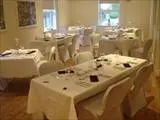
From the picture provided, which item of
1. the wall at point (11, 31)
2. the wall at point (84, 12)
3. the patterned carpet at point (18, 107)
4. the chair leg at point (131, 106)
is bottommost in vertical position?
the patterned carpet at point (18, 107)

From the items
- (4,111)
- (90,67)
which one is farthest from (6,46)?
(90,67)

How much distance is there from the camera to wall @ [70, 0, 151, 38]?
30.3 ft

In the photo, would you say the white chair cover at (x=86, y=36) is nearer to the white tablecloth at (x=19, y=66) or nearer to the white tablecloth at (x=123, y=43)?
the white tablecloth at (x=123, y=43)

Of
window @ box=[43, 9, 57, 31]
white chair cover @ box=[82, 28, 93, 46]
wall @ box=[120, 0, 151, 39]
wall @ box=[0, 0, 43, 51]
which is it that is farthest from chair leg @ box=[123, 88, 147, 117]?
wall @ box=[120, 0, 151, 39]

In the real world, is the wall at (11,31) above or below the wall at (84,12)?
below

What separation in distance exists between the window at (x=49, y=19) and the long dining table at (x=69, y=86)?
547 centimetres

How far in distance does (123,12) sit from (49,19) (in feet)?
10.7

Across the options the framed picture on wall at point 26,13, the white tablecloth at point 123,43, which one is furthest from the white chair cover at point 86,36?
the white tablecloth at point 123,43

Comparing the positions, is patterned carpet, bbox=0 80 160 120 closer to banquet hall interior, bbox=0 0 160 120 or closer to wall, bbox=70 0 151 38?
banquet hall interior, bbox=0 0 160 120

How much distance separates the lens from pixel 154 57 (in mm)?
4945

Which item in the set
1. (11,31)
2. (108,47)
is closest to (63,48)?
(108,47)

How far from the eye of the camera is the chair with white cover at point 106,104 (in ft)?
7.46

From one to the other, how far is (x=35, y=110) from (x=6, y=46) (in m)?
3.62

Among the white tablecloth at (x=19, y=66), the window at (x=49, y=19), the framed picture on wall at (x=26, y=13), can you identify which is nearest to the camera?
the white tablecloth at (x=19, y=66)
